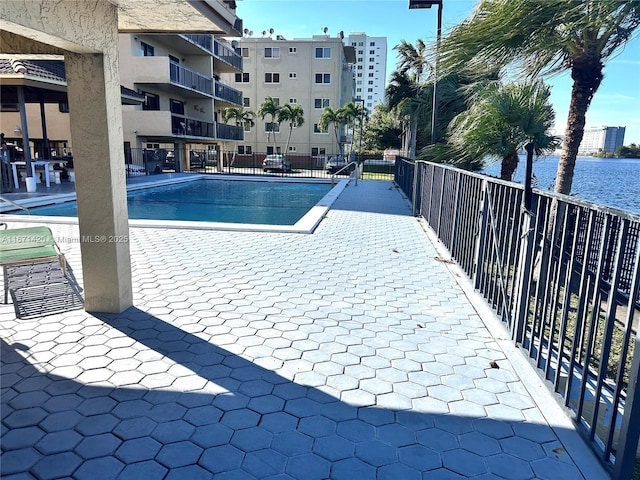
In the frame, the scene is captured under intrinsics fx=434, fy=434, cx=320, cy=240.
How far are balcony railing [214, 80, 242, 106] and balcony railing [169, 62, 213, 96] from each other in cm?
137

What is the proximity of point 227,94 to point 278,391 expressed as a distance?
31179mm

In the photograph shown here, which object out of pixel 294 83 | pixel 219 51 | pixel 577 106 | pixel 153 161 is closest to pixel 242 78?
pixel 294 83

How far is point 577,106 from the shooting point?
18.4 ft

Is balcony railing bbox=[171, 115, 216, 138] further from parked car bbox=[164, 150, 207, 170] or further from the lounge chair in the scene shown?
the lounge chair

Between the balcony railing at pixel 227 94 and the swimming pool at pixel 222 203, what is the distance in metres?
9.35

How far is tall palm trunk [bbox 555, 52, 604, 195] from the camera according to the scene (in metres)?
5.21

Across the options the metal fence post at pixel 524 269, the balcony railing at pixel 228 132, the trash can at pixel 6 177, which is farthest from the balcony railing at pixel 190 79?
the metal fence post at pixel 524 269

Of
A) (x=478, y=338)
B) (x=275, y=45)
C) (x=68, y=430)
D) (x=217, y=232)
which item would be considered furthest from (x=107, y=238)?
(x=275, y=45)

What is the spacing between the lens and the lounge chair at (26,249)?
4.18 metres

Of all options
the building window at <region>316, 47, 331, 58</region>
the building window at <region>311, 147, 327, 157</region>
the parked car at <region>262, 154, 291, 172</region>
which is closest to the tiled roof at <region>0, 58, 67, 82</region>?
the parked car at <region>262, 154, 291, 172</region>

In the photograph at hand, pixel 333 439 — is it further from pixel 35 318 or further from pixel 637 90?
pixel 637 90

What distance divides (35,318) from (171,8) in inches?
120

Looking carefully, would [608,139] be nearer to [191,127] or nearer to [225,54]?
[191,127]

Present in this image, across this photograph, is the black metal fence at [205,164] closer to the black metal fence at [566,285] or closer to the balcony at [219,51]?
the balcony at [219,51]
